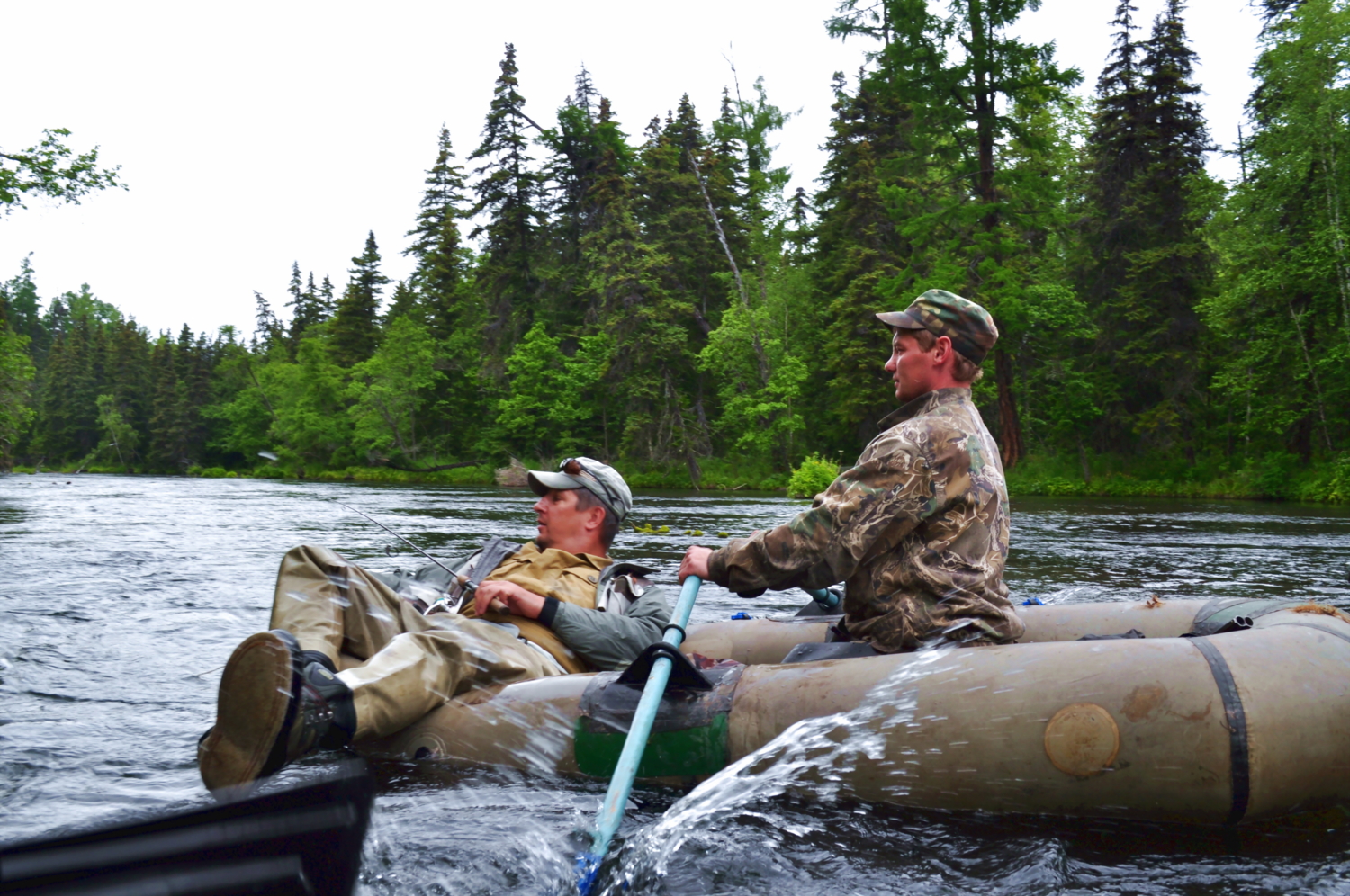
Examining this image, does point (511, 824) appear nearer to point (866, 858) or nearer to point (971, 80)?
point (866, 858)

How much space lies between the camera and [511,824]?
332 centimetres

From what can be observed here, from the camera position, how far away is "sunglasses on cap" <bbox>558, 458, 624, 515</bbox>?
185 inches

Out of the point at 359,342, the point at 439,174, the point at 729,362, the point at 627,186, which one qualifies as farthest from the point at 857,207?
the point at 359,342

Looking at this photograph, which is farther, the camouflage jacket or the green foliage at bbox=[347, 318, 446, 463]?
the green foliage at bbox=[347, 318, 446, 463]

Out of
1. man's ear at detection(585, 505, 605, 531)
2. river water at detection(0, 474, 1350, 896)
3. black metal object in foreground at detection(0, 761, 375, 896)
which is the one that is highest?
man's ear at detection(585, 505, 605, 531)

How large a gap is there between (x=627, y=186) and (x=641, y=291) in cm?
455

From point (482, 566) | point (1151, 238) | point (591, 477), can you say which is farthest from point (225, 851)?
point (1151, 238)

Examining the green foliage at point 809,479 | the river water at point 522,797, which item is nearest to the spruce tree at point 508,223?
the green foliage at point 809,479

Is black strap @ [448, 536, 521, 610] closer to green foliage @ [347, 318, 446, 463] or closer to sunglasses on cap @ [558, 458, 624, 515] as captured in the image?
sunglasses on cap @ [558, 458, 624, 515]

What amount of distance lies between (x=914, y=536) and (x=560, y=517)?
1.85m

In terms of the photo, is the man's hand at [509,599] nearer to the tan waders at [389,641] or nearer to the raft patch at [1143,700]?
the tan waders at [389,641]

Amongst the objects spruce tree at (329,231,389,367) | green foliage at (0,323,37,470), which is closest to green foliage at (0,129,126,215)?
green foliage at (0,323,37,470)

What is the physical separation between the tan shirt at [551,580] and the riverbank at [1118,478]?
798 inches

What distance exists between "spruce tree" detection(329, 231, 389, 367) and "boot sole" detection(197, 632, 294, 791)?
179 ft
